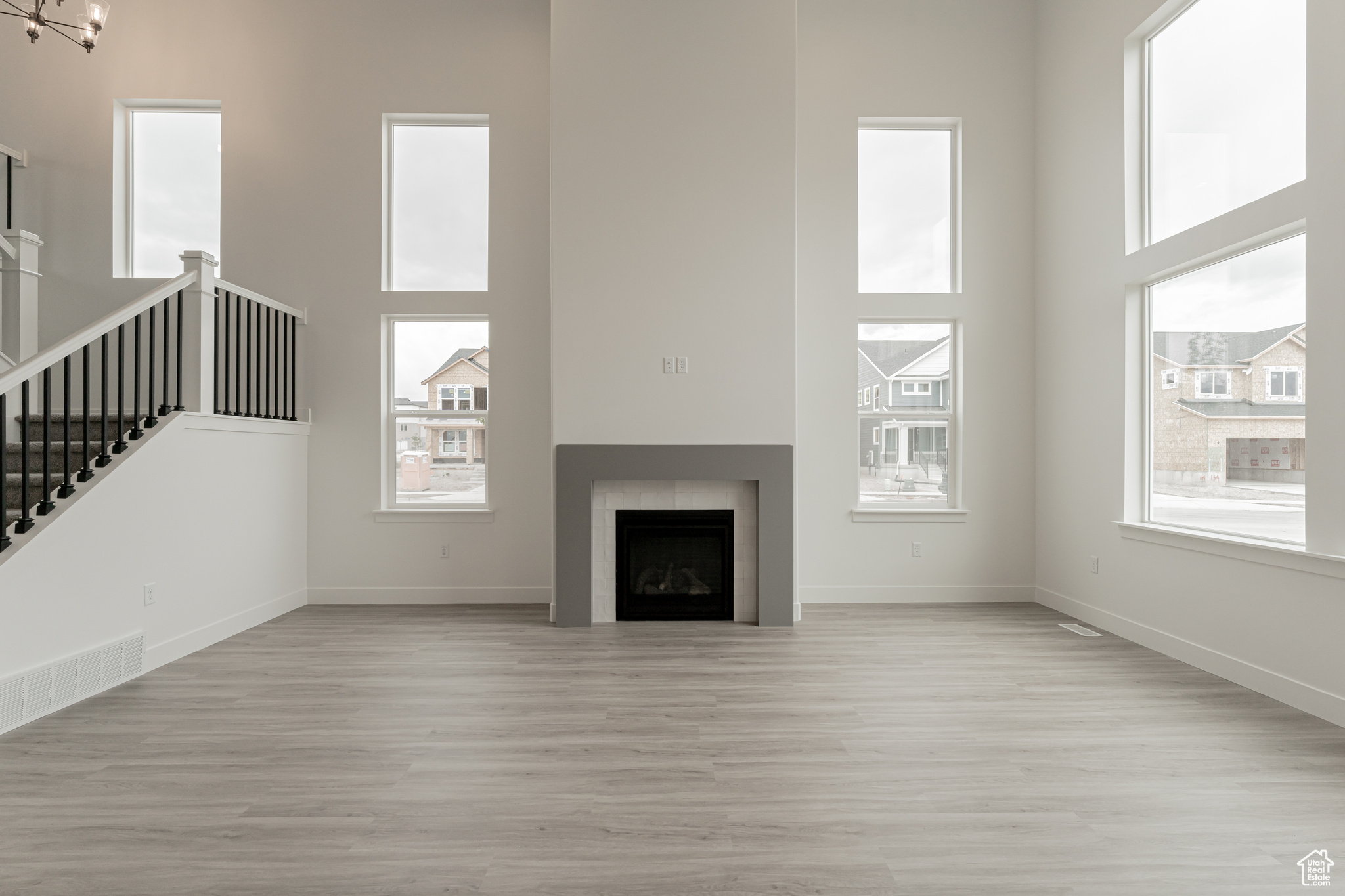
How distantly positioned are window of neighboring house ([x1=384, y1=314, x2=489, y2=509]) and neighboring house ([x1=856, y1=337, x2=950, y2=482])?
298cm

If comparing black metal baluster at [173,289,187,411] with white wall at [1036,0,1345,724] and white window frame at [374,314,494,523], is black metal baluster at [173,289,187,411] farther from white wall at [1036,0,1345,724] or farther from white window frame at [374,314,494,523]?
white wall at [1036,0,1345,724]

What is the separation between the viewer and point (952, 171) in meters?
5.68

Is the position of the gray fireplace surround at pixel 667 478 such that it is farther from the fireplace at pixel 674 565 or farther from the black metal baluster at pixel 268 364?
the black metal baluster at pixel 268 364

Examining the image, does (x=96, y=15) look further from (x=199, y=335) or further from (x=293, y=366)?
(x=293, y=366)

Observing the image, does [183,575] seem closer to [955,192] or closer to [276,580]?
[276,580]

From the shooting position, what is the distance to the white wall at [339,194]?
547 centimetres

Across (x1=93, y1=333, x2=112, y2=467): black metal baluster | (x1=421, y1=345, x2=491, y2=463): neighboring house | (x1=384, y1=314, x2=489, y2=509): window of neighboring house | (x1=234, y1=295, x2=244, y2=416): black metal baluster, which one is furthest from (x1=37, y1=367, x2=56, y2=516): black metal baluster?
(x1=421, y1=345, x2=491, y2=463): neighboring house

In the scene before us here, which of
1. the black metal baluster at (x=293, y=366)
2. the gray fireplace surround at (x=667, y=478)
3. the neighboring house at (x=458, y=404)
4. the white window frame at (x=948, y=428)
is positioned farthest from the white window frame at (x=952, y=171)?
the black metal baluster at (x=293, y=366)

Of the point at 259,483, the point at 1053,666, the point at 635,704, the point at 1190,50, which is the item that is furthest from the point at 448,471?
the point at 1190,50

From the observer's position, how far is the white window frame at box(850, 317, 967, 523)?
558cm

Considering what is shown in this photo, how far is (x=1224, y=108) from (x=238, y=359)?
591cm

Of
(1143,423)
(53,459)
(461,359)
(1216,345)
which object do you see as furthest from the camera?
(461,359)

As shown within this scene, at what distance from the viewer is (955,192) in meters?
5.66

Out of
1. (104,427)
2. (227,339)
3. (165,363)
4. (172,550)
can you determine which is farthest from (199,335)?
(172,550)
